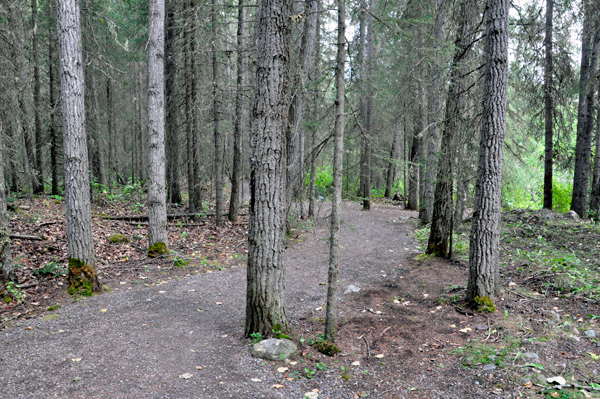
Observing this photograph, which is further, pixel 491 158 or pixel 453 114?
pixel 453 114

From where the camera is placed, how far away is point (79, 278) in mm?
6242

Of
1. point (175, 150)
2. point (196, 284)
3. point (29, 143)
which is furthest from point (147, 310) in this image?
point (29, 143)

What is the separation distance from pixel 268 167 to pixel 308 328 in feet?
8.16

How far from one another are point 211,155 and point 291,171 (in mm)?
6366

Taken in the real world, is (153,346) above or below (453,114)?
below

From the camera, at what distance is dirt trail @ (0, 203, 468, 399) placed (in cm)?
370

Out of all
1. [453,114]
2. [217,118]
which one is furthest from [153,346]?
[217,118]

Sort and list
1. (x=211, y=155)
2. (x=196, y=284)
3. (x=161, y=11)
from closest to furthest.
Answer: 1. (x=196, y=284)
2. (x=161, y=11)
3. (x=211, y=155)

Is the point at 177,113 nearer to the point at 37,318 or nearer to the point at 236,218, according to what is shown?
the point at 236,218

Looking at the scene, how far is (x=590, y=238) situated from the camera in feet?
29.7

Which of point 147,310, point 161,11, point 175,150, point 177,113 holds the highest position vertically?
point 161,11

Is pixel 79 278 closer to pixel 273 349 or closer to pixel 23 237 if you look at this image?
pixel 23 237

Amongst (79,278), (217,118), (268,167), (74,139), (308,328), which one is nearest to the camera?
(268,167)

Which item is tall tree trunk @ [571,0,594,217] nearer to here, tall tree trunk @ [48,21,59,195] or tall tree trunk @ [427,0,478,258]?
tall tree trunk @ [427,0,478,258]
